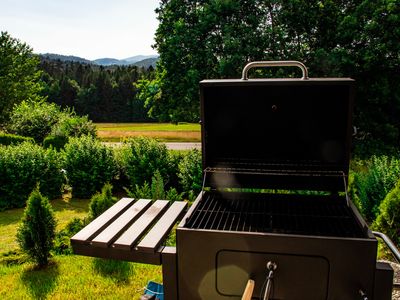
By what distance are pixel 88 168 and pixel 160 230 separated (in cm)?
763

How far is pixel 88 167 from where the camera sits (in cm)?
978

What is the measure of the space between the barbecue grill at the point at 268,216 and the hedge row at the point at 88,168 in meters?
5.32

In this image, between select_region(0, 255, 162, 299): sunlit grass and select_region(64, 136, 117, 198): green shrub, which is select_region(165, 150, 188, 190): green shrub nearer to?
select_region(64, 136, 117, 198): green shrub

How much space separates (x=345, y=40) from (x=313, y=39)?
1263 mm

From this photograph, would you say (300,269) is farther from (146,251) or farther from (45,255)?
(45,255)

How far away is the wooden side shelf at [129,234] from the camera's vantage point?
2.39 metres

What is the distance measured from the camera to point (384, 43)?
1120 cm

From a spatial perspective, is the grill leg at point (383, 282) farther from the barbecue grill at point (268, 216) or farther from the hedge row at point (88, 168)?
the hedge row at point (88, 168)

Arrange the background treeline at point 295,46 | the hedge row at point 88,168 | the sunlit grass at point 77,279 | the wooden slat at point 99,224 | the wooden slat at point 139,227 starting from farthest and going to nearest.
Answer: the background treeline at point 295,46
the hedge row at point 88,168
the sunlit grass at point 77,279
the wooden slat at point 99,224
the wooden slat at point 139,227

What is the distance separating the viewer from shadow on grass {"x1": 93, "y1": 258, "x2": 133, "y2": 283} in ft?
15.9

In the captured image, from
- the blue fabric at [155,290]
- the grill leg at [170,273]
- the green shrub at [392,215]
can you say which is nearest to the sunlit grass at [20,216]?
the blue fabric at [155,290]

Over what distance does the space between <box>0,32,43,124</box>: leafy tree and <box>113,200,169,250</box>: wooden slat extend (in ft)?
82.1

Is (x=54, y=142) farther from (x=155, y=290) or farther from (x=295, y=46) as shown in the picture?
(x=155, y=290)

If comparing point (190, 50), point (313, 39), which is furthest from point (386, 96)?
point (190, 50)
